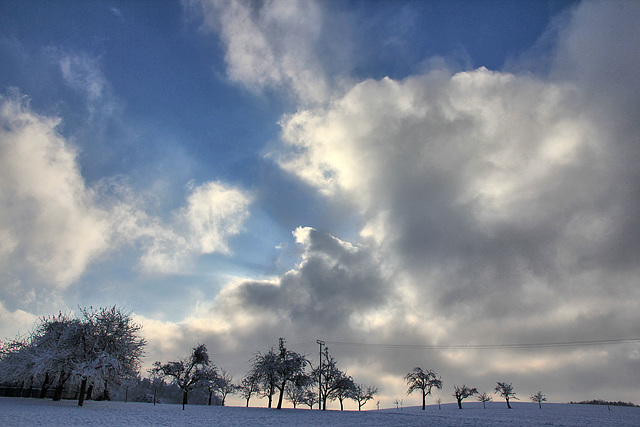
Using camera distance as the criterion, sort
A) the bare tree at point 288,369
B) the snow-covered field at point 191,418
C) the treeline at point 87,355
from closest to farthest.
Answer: the snow-covered field at point 191,418 → the treeline at point 87,355 → the bare tree at point 288,369

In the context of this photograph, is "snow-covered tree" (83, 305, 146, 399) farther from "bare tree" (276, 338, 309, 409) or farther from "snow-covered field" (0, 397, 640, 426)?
"bare tree" (276, 338, 309, 409)

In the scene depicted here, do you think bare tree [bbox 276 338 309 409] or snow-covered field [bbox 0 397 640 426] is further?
bare tree [bbox 276 338 309 409]

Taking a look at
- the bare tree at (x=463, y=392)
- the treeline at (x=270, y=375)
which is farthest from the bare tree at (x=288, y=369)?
the bare tree at (x=463, y=392)

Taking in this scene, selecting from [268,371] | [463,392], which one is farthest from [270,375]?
[463,392]

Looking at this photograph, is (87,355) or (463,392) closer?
(87,355)

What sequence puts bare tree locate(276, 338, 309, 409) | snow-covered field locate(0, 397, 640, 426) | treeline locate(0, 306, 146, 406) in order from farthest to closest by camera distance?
1. bare tree locate(276, 338, 309, 409)
2. treeline locate(0, 306, 146, 406)
3. snow-covered field locate(0, 397, 640, 426)

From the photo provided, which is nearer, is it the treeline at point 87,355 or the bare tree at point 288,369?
the treeline at point 87,355

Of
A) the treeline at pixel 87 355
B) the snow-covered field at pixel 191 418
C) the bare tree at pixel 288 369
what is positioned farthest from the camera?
the bare tree at pixel 288 369

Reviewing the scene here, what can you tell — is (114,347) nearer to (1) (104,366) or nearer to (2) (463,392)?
(1) (104,366)

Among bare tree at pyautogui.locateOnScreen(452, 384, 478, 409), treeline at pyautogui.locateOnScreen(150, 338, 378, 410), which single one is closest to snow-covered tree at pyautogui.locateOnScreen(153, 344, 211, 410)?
treeline at pyautogui.locateOnScreen(150, 338, 378, 410)

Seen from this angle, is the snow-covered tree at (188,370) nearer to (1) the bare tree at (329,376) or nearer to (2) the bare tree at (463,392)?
(1) the bare tree at (329,376)

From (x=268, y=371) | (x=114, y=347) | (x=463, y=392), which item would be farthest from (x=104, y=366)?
(x=463, y=392)

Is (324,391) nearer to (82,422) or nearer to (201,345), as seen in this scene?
(201,345)

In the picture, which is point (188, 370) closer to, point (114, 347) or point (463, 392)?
point (114, 347)
